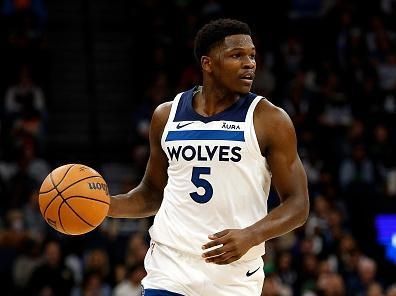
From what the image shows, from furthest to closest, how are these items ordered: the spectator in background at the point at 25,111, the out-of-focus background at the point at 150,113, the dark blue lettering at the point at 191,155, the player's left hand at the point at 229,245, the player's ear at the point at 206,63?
1. the spectator in background at the point at 25,111
2. the out-of-focus background at the point at 150,113
3. the player's ear at the point at 206,63
4. the dark blue lettering at the point at 191,155
5. the player's left hand at the point at 229,245

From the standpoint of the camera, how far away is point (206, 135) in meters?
5.57

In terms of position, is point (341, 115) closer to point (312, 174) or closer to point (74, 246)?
point (312, 174)

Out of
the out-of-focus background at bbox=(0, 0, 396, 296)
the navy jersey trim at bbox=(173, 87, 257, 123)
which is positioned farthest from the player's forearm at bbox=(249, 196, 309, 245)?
the out-of-focus background at bbox=(0, 0, 396, 296)

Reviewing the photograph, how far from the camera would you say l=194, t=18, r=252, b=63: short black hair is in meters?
5.62

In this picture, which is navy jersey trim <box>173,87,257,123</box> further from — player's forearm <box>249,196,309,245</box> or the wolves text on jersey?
player's forearm <box>249,196,309,245</box>

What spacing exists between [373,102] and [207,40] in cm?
1047

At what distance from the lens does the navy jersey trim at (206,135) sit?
18.0 ft

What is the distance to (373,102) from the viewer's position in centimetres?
1578

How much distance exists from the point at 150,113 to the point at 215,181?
374 inches

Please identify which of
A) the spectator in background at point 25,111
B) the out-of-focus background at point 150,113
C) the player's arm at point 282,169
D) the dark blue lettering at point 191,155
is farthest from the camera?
the spectator in background at point 25,111

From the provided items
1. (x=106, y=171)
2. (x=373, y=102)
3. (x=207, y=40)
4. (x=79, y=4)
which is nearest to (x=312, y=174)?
(x=373, y=102)

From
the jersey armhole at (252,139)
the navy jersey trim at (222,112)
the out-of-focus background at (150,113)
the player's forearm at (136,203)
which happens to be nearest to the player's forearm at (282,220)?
the jersey armhole at (252,139)

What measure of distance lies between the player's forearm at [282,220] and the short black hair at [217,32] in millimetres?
1024

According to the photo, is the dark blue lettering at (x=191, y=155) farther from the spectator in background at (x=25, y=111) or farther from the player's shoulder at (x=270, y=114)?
the spectator in background at (x=25, y=111)
